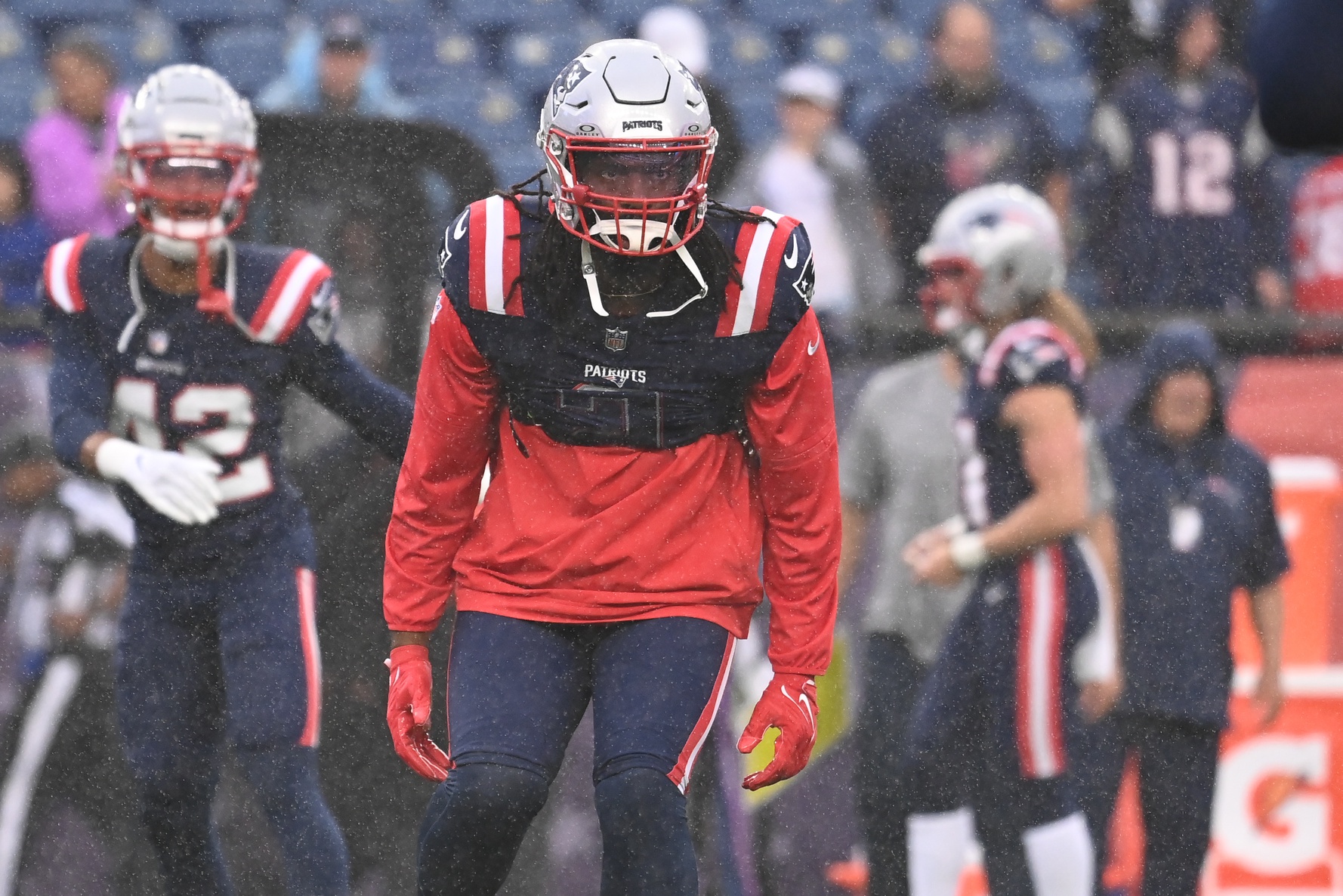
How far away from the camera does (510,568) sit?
349 centimetres

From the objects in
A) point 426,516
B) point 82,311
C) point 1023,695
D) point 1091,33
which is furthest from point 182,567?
point 1091,33

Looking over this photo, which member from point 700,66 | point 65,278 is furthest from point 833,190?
point 65,278

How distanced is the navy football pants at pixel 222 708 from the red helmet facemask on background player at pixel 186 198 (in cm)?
61

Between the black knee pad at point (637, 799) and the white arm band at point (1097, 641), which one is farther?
the white arm band at point (1097, 641)

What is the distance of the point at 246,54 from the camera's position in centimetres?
862

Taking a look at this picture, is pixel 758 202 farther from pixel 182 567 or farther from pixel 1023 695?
pixel 182 567

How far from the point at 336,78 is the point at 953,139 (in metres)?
2.10

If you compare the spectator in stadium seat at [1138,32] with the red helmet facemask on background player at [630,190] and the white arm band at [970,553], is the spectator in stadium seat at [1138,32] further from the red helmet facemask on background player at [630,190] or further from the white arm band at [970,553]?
the red helmet facemask on background player at [630,190]

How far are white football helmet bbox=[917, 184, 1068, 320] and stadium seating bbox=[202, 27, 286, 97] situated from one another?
397 cm

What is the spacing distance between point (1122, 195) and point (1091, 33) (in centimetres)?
109

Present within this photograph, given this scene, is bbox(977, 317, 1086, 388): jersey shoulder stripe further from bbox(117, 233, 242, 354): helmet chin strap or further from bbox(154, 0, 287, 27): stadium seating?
bbox(154, 0, 287, 27): stadium seating

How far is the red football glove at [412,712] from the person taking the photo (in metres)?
3.54

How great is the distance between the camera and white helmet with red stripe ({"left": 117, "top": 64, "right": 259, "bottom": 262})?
435 centimetres

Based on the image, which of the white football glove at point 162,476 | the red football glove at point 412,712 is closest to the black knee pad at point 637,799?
the red football glove at point 412,712
